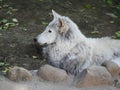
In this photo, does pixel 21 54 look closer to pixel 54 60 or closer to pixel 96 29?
pixel 54 60

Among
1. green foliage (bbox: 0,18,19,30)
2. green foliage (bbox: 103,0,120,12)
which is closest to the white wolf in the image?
green foliage (bbox: 0,18,19,30)

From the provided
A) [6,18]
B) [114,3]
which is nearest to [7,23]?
[6,18]

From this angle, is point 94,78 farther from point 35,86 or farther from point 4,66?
point 4,66

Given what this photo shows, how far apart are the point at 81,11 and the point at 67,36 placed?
398cm

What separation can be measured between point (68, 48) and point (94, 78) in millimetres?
1059

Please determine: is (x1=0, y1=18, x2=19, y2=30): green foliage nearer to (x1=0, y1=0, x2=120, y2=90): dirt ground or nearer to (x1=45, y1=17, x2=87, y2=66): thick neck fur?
(x1=0, y1=0, x2=120, y2=90): dirt ground

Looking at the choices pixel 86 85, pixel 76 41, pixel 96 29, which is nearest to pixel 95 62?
pixel 76 41

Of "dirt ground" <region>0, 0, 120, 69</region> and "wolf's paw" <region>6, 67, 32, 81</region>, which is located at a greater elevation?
"wolf's paw" <region>6, 67, 32, 81</region>

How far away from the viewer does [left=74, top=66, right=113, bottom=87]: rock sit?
271 inches

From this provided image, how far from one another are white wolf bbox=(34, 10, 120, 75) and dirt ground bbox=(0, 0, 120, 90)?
0.59m

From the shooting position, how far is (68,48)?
305 inches

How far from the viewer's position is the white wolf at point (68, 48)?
767cm

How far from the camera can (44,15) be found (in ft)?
36.4

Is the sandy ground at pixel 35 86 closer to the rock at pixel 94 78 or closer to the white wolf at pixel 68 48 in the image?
the rock at pixel 94 78
